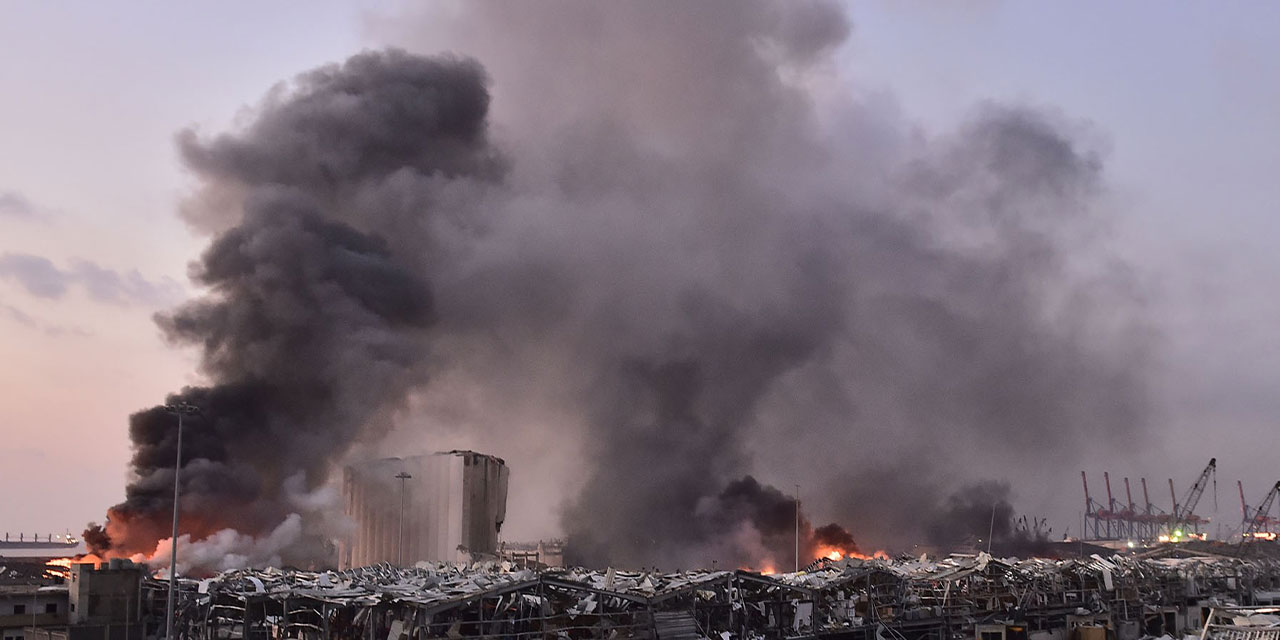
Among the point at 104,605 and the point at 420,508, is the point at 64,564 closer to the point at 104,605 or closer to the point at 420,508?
the point at 420,508

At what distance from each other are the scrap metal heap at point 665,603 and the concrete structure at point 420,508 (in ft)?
82.5

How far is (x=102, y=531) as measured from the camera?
78.5 metres

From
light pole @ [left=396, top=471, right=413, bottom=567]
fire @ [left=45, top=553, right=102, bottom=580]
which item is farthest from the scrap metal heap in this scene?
fire @ [left=45, top=553, right=102, bottom=580]

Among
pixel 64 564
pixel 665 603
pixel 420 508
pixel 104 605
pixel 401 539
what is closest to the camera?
pixel 665 603

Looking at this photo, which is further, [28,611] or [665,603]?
[28,611]

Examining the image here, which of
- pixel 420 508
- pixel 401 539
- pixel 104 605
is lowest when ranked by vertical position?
pixel 104 605

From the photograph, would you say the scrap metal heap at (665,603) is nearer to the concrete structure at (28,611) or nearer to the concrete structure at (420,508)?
the concrete structure at (28,611)

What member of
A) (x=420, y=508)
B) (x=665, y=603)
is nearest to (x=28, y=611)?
(x=665, y=603)

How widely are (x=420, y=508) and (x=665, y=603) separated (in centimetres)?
4860

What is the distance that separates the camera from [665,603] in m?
54.1

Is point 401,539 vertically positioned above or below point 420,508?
below

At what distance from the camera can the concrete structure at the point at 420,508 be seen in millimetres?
96125

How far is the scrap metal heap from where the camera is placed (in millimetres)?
46562

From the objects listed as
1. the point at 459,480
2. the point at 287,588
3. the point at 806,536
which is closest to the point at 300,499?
the point at 459,480
